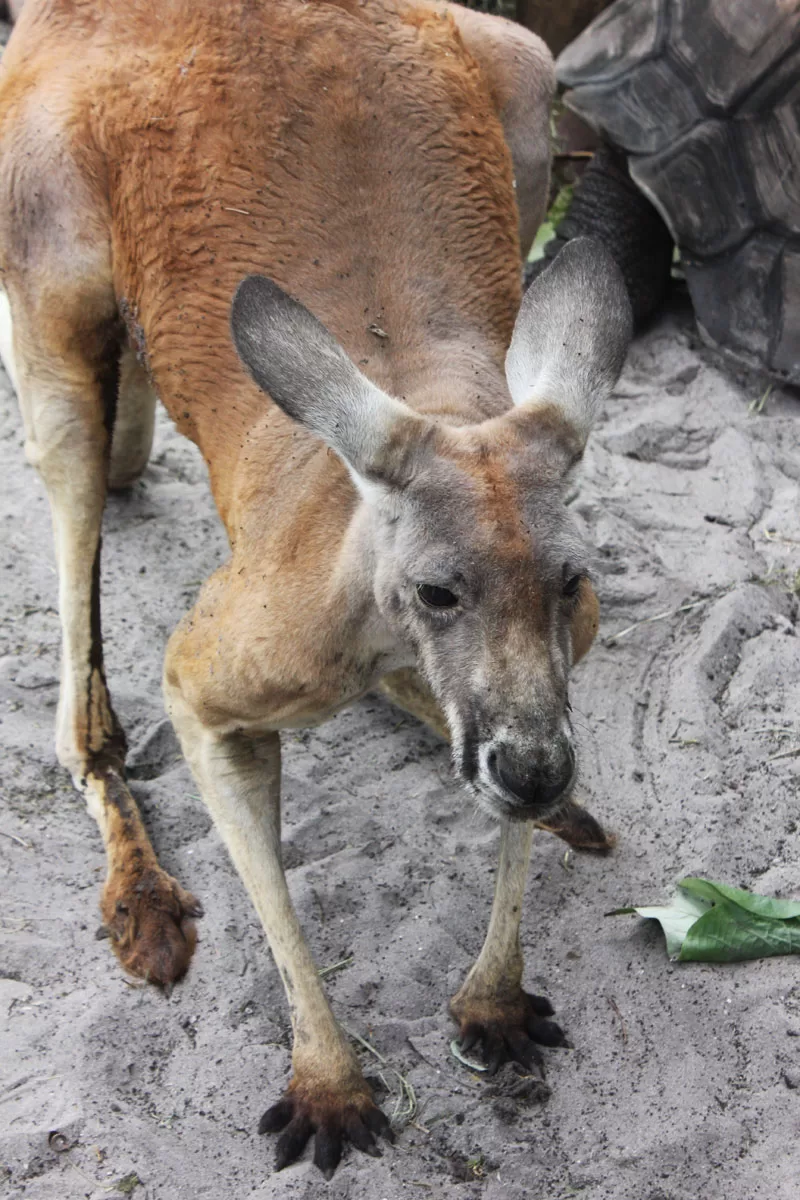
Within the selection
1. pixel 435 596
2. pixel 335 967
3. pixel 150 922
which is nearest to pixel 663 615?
pixel 335 967

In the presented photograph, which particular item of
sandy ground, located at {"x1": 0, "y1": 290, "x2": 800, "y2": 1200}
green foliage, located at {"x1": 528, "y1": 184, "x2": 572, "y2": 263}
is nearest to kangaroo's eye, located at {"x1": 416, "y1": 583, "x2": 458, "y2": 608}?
sandy ground, located at {"x1": 0, "y1": 290, "x2": 800, "y2": 1200}

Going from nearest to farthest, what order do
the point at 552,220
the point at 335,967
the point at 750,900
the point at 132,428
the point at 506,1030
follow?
the point at 506,1030 < the point at 750,900 < the point at 335,967 < the point at 132,428 < the point at 552,220

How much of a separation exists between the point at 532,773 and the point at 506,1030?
108 cm

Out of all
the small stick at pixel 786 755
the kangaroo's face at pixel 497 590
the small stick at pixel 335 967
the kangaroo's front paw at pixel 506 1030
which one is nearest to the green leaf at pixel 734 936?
the kangaroo's front paw at pixel 506 1030

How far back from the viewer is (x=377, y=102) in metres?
3.47

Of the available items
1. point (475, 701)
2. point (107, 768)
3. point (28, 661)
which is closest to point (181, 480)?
point (28, 661)

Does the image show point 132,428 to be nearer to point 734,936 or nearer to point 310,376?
point 310,376

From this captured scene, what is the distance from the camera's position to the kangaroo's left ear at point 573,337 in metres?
2.80

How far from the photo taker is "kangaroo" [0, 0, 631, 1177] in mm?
2621

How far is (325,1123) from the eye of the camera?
301 cm

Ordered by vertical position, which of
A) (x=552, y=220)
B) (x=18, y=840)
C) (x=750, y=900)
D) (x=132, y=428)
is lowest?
(x=18, y=840)

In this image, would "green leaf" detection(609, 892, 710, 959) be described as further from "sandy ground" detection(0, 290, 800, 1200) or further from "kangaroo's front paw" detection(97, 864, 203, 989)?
"kangaroo's front paw" detection(97, 864, 203, 989)

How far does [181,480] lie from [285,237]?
230 cm

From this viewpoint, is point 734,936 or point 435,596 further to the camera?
point 734,936
